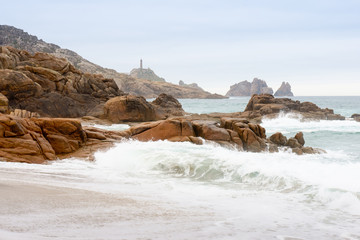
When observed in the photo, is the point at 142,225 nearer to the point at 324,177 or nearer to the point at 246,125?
the point at 324,177

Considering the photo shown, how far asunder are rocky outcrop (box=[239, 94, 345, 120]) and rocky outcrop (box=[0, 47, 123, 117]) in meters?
16.8

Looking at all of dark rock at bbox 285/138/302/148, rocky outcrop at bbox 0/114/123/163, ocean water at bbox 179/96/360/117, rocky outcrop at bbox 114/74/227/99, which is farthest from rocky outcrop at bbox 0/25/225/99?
rocky outcrop at bbox 0/114/123/163

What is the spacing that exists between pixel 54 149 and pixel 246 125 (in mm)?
9523

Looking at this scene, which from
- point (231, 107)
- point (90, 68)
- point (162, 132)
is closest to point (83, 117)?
point (162, 132)

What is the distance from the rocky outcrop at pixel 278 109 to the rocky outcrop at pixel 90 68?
5533 cm

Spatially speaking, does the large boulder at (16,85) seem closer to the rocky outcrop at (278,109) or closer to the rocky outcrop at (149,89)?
the rocky outcrop at (278,109)

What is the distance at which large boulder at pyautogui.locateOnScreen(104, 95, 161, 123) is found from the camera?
29.0m

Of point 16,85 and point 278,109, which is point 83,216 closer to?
point 16,85

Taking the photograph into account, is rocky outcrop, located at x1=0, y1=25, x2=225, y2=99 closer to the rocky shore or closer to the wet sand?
the rocky shore

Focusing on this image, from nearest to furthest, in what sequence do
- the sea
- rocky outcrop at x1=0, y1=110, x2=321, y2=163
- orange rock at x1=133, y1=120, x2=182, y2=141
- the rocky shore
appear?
the sea, rocky outcrop at x1=0, y1=110, x2=321, y2=163, the rocky shore, orange rock at x1=133, y1=120, x2=182, y2=141

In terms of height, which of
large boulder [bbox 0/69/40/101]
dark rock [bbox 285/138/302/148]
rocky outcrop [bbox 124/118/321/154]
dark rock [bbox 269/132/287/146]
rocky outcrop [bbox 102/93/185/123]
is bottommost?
dark rock [bbox 285/138/302/148]

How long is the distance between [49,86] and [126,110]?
730 cm

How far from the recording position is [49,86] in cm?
3119

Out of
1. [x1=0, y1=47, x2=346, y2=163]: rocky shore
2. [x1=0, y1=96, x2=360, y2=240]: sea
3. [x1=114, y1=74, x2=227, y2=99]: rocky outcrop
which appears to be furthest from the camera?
[x1=114, y1=74, x2=227, y2=99]: rocky outcrop
